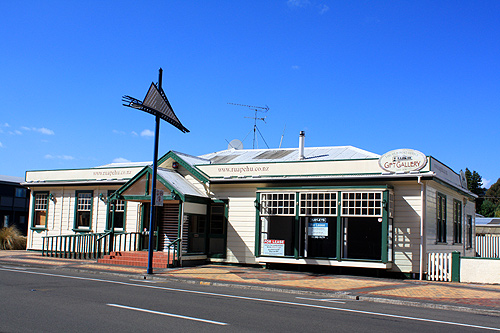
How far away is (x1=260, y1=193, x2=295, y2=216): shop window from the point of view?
20219mm

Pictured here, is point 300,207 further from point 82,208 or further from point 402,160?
point 82,208

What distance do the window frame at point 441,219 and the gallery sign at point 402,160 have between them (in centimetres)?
246

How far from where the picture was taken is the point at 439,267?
59.0 ft

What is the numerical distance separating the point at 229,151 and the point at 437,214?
1217cm

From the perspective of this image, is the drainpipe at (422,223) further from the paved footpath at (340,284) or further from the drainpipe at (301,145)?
the drainpipe at (301,145)

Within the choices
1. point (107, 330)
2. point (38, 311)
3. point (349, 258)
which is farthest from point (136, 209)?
point (107, 330)

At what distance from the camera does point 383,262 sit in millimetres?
18188

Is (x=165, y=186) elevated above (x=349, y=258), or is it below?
above

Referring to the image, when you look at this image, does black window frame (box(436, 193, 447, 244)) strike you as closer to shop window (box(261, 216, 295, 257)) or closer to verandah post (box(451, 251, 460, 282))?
verandah post (box(451, 251, 460, 282))

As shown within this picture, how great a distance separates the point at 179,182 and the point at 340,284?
359 inches

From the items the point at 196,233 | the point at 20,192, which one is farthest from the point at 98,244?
the point at 20,192

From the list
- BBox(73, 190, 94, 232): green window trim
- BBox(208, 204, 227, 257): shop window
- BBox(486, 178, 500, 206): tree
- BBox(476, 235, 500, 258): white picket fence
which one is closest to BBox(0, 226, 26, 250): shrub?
BBox(73, 190, 94, 232): green window trim

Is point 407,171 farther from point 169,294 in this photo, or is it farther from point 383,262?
point 169,294

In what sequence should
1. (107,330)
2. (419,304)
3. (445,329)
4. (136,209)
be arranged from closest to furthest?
(107,330) → (445,329) → (419,304) → (136,209)
